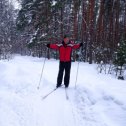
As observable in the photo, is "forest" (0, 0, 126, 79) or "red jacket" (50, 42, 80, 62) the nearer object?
"red jacket" (50, 42, 80, 62)

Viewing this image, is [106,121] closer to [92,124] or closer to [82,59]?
[92,124]

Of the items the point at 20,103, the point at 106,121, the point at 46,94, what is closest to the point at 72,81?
the point at 46,94

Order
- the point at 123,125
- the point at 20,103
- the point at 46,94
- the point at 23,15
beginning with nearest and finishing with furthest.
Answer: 1. the point at 123,125
2. the point at 20,103
3. the point at 46,94
4. the point at 23,15

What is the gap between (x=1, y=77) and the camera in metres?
9.34

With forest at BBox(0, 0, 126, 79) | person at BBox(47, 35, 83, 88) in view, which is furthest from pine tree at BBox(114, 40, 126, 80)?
forest at BBox(0, 0, 126, 79)

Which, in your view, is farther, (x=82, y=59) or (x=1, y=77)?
(x=82, y=59)

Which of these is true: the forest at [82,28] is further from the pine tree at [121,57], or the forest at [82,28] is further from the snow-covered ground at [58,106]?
the snow-covered ground at [58,106]

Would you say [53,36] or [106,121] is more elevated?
[53,36]

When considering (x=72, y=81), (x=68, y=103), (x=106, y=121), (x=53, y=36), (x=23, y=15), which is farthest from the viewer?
(x=23, y=15)

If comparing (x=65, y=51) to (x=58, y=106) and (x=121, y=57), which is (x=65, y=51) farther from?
(x=121, y=57)

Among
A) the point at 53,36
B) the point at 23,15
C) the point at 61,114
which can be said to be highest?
the point at 23,15

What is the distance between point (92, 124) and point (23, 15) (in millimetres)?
28763

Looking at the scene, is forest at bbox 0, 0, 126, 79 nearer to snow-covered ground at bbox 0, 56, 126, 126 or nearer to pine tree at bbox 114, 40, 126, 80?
pine tree at bbox 114, 40, 126, 80

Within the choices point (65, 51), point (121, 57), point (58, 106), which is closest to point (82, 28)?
point (121, 57)
